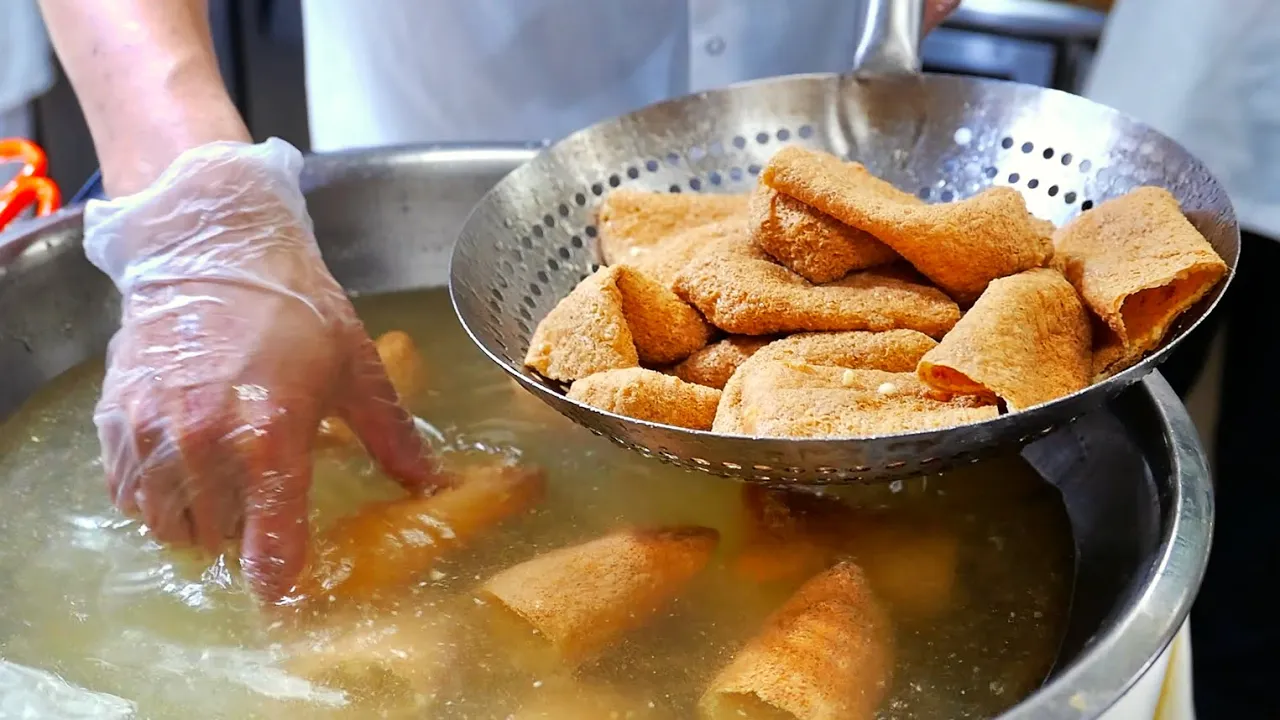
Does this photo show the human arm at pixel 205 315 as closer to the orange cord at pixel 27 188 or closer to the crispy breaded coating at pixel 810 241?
the orange cord at pixel 27 188

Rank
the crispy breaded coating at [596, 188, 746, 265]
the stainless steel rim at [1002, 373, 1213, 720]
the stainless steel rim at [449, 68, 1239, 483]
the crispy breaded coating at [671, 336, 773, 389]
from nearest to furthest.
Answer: the stainless steel rim at [1002, 373, 1213, 720] → the stainless steel rim at [449, 68, 1239, 483] → the crispy breaded coating at [671, 336, 773, 389] → the crispy breaded coating at [596, 188, 746, 265]

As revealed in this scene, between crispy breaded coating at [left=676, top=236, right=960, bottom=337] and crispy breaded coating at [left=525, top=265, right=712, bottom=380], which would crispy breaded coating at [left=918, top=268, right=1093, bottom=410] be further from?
crispy breaded coating at [left=525, top=265, right=712, bottom=380]

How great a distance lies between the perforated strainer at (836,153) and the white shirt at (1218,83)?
52cm

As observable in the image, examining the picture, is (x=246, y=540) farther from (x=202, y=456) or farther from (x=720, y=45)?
(x=720, y=45)

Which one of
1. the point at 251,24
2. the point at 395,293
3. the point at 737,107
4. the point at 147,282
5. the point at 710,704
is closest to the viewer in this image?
the point at 710,704

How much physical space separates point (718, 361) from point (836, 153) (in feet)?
0.82

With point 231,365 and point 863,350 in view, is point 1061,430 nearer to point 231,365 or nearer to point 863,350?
point 863,350

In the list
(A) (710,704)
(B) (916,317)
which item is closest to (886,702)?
(A) (710,704)

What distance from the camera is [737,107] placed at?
85cm

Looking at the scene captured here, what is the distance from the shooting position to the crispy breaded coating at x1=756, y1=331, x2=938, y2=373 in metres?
0.63

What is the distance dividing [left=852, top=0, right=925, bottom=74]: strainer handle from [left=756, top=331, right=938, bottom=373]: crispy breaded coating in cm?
28

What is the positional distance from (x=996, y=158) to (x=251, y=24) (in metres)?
1.44

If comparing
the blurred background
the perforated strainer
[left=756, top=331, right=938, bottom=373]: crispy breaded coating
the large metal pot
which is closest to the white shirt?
the blurred background

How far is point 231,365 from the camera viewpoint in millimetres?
691
